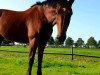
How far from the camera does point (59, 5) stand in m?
7.11

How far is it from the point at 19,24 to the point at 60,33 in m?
1.92

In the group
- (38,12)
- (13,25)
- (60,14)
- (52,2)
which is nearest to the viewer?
(60,14)

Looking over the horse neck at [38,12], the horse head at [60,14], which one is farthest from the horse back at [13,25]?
the horse head at [60,14]

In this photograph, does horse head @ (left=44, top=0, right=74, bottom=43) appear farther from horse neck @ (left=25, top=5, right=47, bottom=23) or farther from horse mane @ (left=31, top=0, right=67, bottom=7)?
horse neck @ (left=25, top=5, right=47, bottom=23)

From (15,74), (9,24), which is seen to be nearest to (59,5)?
(9,24)

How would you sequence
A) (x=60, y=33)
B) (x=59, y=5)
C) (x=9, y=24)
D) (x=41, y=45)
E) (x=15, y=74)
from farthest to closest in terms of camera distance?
(x=15, y=74) → (x=9, y=24) → (x=41, y=45) → (x=59, y=5) → (x=60, y=33)

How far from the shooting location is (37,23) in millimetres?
7605

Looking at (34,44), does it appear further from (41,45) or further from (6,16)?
(6,16)

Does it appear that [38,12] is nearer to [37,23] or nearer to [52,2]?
[37,23]

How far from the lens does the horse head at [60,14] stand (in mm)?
6668

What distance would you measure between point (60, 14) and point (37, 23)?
0.95m

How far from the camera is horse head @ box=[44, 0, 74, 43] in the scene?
6668mm

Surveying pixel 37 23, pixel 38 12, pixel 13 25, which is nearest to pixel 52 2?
pixel 38 12

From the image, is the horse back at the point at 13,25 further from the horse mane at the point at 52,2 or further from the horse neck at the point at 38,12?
the horse mane at the point at 52,2
